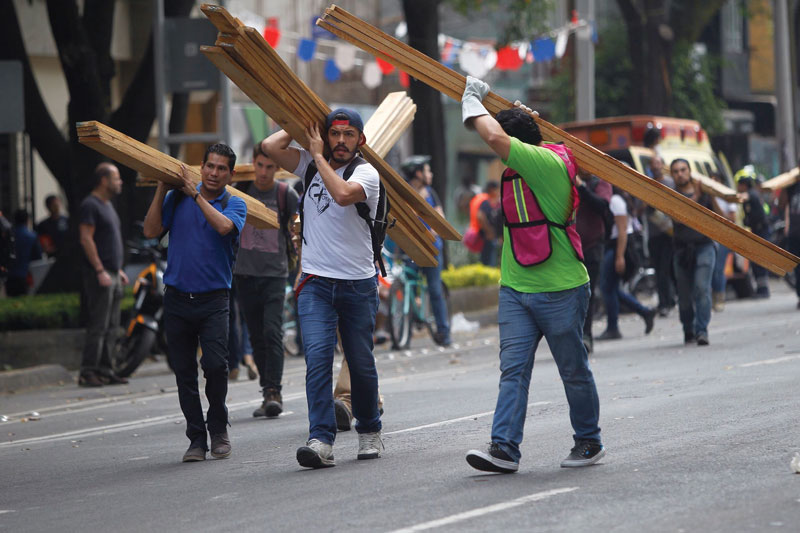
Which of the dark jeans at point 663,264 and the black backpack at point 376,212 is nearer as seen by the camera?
the black backpack at point 376,212

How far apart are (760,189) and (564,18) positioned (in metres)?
8.53

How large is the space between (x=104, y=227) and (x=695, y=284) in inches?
224

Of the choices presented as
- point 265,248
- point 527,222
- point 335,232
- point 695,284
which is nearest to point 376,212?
point 335,232

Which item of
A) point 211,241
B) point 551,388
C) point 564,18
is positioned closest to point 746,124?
point 564,18

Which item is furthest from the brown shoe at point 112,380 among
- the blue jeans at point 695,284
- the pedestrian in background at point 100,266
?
the blue jeans at point 695,284

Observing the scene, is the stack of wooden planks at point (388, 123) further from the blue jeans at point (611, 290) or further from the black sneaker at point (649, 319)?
the black sneaker at point (649, 319)

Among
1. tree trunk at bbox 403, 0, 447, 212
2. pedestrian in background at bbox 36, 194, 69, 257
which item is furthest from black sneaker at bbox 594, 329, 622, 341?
pedestrian in background at bbox 36, 194, 69, 257

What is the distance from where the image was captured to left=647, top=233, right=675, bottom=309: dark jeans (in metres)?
17.1

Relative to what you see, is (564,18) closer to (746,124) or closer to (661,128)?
(661,128)

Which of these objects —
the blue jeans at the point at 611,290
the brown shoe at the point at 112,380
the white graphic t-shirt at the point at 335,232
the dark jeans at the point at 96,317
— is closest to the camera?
the white graphic t-shirt at the point at 335,232

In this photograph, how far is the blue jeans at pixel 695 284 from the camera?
1322 cm

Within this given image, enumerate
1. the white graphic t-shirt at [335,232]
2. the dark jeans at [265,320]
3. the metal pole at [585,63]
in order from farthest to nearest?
1. the metal pole at [585,63]
2. the dark jeans at [265,320]
3. the white graphic t-shirt at [335,232]

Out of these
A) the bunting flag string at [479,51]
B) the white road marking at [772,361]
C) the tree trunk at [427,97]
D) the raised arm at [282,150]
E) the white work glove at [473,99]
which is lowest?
the white road marking at [772,361]

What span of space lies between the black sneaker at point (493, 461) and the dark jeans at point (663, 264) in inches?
414
